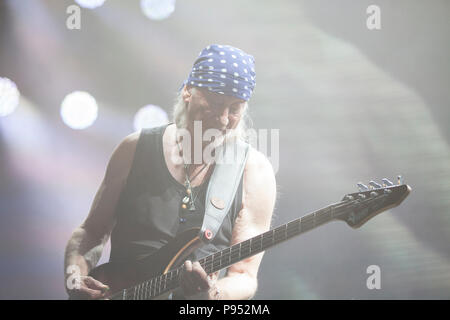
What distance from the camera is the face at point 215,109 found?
2.17 meters

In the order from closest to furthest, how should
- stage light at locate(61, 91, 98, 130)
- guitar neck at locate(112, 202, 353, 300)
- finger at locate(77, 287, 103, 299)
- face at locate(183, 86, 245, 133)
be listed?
guitar neck at locate(112, 202, 353, 300)
finger at locate(77, 287, 103, 299)
face at locate(183, 86, 245, 133)
stage light at locate(61, 91, 98, 130)

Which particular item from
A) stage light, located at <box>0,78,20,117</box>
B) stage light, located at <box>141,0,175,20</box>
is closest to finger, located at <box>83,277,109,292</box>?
stage light, located at <box>0,78,20,117</box>

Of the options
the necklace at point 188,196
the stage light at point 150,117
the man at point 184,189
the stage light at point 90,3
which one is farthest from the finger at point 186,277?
the stage light at point 90,3

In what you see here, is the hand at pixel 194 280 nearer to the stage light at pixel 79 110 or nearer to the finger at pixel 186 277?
the finger at pixel 186 277

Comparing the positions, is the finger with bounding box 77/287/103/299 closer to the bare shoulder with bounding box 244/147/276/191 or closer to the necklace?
the necklace

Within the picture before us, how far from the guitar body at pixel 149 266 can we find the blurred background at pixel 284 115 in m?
0.16

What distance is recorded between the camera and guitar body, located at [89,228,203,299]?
1.97 metres

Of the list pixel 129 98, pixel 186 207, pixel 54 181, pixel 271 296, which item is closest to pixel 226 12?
pixel 129 98

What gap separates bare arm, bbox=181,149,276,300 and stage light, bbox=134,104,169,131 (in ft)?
1.65

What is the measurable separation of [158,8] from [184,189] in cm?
103

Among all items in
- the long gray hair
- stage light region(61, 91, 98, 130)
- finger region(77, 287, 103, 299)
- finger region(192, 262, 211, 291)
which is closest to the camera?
finger region(192, 262, 211, 291)

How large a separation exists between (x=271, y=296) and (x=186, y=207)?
2.06 feet
